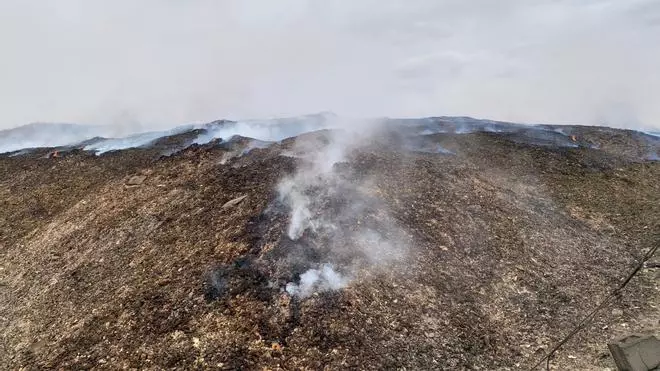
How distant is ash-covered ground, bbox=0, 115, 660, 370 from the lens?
818 cm

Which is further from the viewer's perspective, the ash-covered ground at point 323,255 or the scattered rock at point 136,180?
the scattered rock at point 136,180

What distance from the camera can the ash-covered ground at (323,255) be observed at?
322 inches

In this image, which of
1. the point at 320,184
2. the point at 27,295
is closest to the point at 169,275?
the point at 27,295

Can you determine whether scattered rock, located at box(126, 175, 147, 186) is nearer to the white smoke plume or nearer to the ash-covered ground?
the ash-covered ground

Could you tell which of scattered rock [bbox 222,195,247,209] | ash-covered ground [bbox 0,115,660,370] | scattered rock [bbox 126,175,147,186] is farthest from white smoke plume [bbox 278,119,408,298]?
scattered rock [bbox 126,175,147,186]

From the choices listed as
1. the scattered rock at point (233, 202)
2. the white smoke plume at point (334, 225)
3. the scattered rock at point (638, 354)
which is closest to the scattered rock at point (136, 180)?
the scattered rock at point (233, 202)

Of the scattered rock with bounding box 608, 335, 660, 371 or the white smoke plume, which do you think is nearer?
the scattered rock with bounding box 608, 335, 660, 371

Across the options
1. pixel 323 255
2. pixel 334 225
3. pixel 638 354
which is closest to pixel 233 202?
pixel 334 225

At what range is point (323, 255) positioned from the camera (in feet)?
32.5

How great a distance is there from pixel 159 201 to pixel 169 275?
3.59 meters

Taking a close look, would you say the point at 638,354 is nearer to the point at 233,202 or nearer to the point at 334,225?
the point at 334,225

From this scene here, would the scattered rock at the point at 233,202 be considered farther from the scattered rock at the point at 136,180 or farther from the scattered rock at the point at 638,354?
the scattered rock at the point at 638,354

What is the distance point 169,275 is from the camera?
32.2 ft

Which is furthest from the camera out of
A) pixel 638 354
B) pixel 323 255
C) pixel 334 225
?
pixel 334 225
